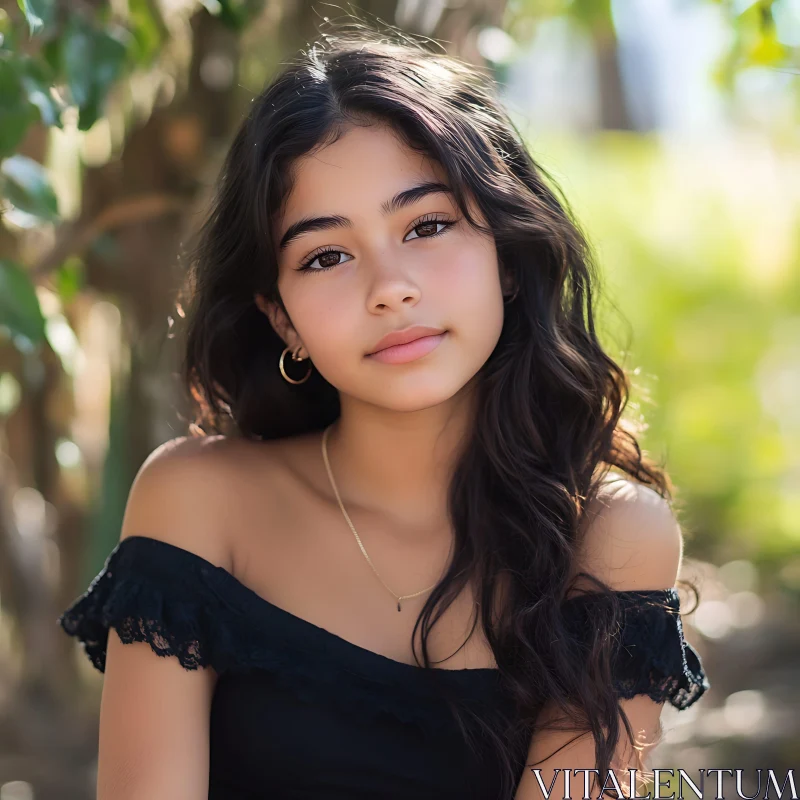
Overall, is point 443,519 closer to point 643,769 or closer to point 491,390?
point 491,390

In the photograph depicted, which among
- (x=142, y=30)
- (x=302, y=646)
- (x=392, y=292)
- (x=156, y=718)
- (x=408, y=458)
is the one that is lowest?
(x=156, y=718)

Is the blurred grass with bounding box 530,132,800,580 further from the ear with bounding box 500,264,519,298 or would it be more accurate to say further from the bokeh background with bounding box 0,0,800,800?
the ear with bounding box 500,264,519,298

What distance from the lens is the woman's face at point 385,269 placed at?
5.87 feet

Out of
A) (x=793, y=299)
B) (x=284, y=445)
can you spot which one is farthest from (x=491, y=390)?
(x=793, y=299)

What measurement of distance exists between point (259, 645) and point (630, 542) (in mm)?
678

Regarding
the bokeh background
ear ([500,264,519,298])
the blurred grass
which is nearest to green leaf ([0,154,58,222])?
the bokeh background

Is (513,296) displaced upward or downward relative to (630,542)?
upward

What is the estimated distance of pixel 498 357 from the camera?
2061 mm

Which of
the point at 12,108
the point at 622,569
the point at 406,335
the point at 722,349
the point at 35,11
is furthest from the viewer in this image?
the point at 722,349

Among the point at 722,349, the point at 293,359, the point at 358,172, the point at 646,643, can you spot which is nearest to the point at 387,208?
the point at 358,172

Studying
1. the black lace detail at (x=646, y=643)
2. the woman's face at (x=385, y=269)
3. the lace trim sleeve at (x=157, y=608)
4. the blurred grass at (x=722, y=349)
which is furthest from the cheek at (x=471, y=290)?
the blurred grass at (x=722, y=349)

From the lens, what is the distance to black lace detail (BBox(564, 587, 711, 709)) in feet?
6.10

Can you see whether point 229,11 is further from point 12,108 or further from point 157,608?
point 157,608

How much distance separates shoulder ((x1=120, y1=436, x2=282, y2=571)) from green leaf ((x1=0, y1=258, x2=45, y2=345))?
348 mm
